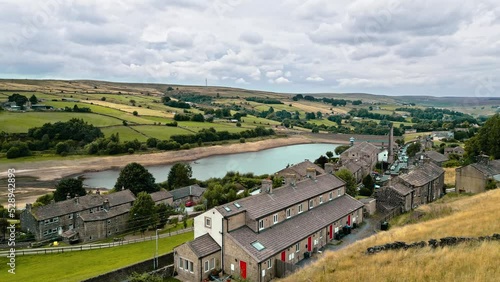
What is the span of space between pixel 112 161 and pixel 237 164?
3047cm

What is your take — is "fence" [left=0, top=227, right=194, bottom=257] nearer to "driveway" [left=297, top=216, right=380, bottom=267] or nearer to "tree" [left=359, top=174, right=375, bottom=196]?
"driveway" [left=297, top=216, right=380, bottom=267]

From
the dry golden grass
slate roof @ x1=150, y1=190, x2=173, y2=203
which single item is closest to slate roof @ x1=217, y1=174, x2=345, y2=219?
the dry golden grass

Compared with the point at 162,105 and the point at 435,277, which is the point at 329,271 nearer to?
the point at 435,277

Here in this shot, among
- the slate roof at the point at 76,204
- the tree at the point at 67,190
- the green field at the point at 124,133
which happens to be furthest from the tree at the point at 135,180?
the green field at the point at 124,133

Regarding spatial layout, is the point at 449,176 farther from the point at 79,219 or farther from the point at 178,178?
the point at 79,219

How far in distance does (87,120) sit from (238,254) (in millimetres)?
105571

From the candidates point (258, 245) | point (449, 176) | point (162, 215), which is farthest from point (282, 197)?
point (449, 176)

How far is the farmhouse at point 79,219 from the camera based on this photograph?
137ft

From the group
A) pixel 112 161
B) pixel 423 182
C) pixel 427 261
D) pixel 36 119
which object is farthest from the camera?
pixel 36 119

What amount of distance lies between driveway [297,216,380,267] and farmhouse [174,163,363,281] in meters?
0.57

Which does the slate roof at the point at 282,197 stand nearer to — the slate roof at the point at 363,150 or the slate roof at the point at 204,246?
the slate roof at the point at 204,246

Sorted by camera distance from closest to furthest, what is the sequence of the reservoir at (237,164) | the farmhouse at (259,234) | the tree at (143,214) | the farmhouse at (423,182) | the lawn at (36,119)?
the farmhouse at (259,234) < the farmhouse at (423,182) < the tree at (143,214) < the reservoir at (237,164) < the lawn at (36,119)

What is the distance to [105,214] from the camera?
4325 cm

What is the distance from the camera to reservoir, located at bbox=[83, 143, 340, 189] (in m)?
80.4
